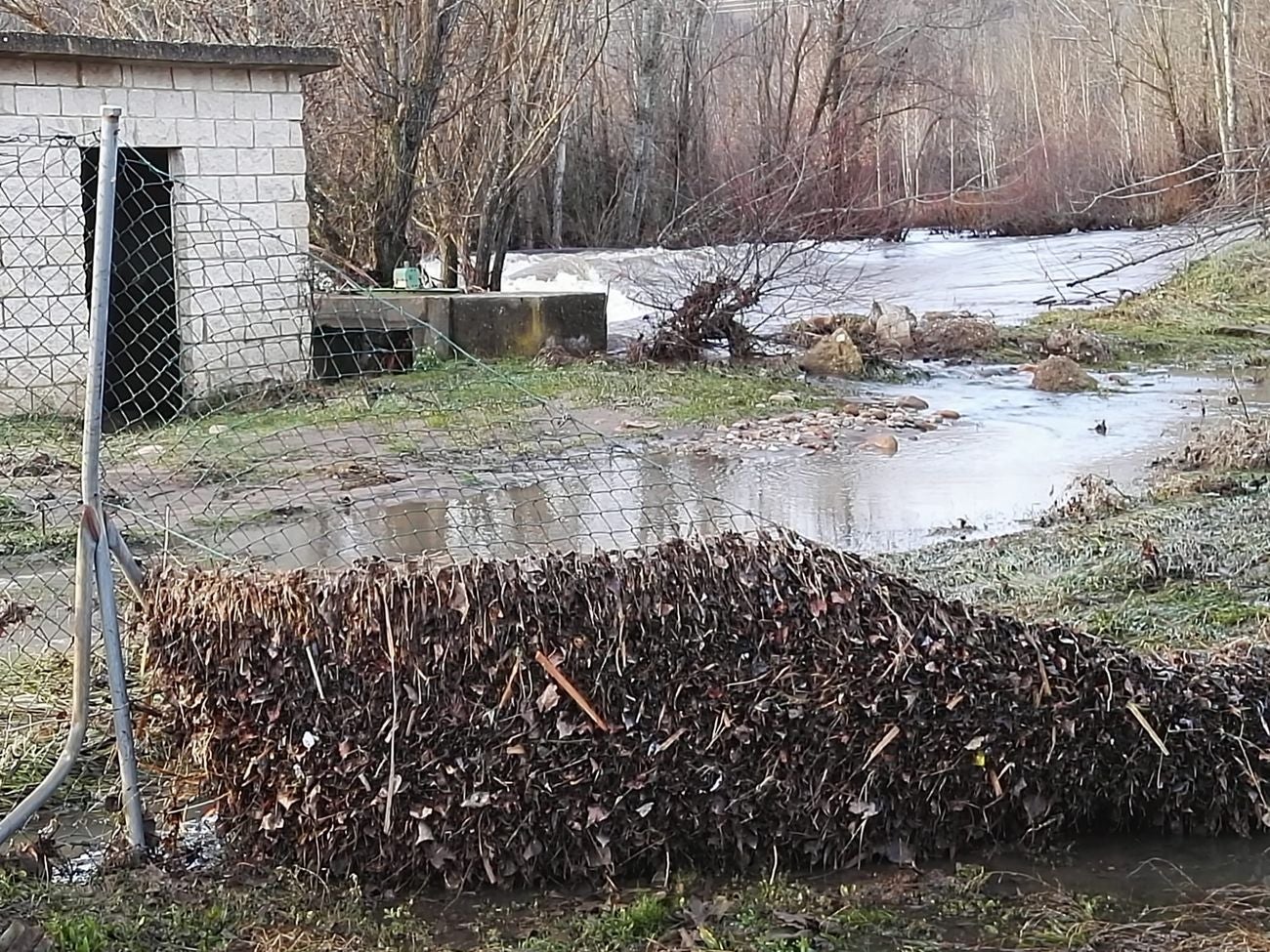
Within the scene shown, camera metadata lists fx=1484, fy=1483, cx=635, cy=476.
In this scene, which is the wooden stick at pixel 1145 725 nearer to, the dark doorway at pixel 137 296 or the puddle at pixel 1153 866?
the puddle at pixel 1153 866

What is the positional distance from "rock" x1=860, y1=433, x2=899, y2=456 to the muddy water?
9 cm

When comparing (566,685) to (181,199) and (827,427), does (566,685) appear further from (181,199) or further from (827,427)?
(181,199)

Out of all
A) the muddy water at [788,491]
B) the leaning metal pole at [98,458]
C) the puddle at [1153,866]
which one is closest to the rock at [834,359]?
the muddy water at [788,491]

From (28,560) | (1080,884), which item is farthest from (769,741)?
(28,560)

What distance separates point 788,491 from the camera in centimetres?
904

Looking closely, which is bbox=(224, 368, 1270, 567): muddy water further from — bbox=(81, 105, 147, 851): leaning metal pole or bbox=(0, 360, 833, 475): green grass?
bbox=(81, 105, 147, 851): leaning metal pole

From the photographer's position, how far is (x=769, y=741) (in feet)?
12.2

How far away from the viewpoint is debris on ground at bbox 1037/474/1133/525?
7836 mm

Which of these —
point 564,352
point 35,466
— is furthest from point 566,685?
point 564,352

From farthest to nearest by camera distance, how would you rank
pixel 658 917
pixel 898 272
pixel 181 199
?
1. pixel 898 272
2. pixel 181 199
3. pixel 658 917

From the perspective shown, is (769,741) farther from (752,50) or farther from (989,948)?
(752,50)

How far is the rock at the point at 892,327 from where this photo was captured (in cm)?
1622

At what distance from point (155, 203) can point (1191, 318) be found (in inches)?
525

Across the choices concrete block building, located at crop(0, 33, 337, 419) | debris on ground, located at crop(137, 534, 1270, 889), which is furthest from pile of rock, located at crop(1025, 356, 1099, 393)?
debris on ground, located at crop(137, 534, 1270, 889)
